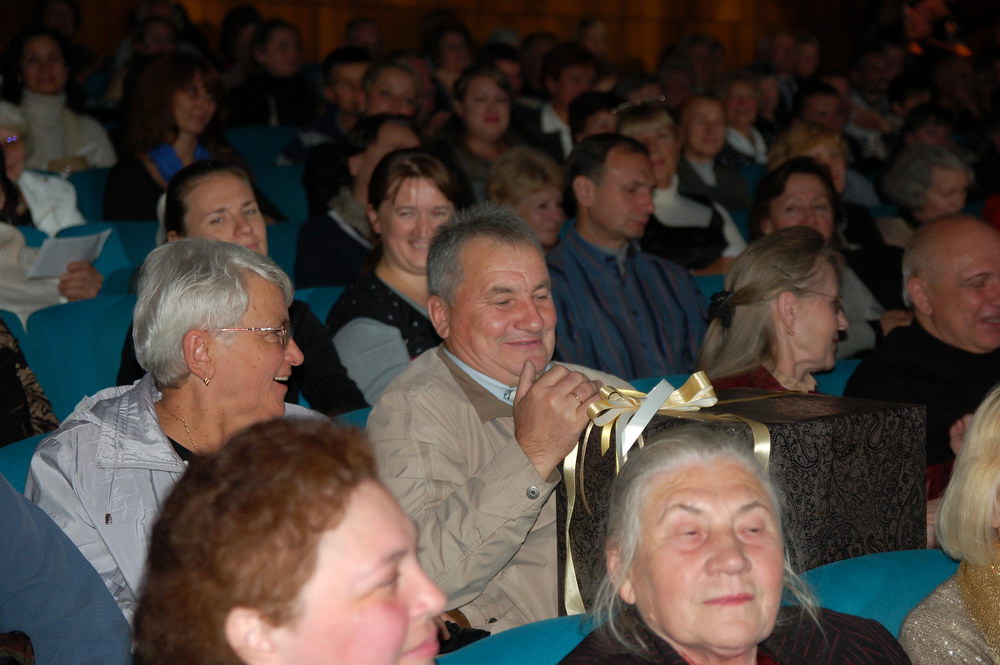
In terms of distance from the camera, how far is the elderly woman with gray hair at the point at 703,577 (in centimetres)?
147

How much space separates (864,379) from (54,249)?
2513 millimetres

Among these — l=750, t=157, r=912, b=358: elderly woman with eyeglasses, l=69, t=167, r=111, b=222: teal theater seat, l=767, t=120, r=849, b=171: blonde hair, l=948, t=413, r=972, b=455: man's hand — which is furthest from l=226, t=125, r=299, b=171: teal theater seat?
l=948, t=413, r=972, b=455: man's hand

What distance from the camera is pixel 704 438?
1.60 m


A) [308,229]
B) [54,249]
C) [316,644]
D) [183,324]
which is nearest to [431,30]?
[308,229]

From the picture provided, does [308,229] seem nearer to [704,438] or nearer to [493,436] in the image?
[493,436]

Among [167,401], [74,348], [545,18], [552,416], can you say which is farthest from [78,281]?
[545,18]

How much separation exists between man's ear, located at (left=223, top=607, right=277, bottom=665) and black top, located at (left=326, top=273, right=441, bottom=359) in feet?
6.66

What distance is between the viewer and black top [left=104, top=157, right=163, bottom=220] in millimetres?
4418

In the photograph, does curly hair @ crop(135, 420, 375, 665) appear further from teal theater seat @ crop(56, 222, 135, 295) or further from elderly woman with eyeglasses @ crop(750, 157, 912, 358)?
elderly woman with eyeglasses @ crop(750, 157, 912, 358)

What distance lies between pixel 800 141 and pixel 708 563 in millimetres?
3916

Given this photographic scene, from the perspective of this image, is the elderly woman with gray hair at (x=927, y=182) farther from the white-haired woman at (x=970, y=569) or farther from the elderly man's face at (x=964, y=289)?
the white-haired woman at (x=970, y=569)

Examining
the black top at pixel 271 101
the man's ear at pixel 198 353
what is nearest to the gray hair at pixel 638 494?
the man's ear at pixel 198 353

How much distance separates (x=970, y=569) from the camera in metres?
1.79

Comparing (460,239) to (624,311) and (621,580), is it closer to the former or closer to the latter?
(621,580)
